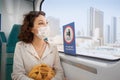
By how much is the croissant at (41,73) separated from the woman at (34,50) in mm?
68

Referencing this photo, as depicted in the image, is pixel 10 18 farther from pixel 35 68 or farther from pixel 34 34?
pixel 35 68

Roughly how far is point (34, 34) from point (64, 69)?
60 centimetres

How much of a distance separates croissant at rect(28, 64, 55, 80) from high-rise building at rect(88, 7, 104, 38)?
70 centimetres

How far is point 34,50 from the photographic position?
220 centimetres

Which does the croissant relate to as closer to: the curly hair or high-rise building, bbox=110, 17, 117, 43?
the curly hair

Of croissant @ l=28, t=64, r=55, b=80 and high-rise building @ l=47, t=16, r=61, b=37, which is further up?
high-rise building @ l=47, t=16, r=61, b=37

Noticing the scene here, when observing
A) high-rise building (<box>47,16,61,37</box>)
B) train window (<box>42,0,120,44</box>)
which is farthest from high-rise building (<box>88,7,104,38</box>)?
high-rise building (<box>47,16,61,37</box>)

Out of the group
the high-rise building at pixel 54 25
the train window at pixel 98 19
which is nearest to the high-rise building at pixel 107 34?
the train window at pixel 98 19

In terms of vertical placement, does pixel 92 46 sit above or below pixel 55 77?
above

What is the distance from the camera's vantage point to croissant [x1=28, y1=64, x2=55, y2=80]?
203 centimetres

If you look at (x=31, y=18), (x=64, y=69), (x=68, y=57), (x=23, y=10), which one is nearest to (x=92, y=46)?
(x=68, y=57)

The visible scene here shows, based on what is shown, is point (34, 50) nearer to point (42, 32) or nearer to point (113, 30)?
point (42, 32)

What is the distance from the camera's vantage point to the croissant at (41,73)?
2025 mm

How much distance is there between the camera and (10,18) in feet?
12.8
